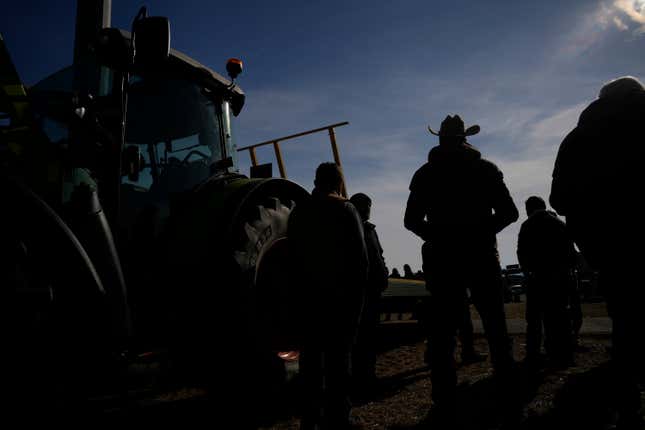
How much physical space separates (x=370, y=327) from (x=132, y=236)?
7.00 feet

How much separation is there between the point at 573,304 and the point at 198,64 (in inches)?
197

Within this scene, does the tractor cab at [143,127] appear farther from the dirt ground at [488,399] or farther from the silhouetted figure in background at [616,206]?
the silhouetted figure in background at [616,206]

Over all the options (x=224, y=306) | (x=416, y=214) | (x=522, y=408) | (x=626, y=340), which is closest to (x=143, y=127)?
(x=224, y=306)

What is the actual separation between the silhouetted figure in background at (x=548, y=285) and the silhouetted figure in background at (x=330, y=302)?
8.68 ft

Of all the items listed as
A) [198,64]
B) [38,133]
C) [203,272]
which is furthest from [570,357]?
[38,133]

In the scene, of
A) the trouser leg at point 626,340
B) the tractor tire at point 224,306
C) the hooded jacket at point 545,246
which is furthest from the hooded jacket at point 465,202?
the hooded jacket at point 545,246

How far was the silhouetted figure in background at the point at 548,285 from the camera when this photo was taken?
405 centimetres

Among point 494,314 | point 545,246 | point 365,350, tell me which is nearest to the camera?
point 494,314

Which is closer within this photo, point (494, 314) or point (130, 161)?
point (494, 314)

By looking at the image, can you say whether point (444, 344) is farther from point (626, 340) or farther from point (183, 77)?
point (183, 77)

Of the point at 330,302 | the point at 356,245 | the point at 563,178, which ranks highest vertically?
the point at 563,178

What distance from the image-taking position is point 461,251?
2.50 m

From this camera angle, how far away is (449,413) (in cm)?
244

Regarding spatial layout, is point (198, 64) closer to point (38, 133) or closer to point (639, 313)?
point (38, 133)
